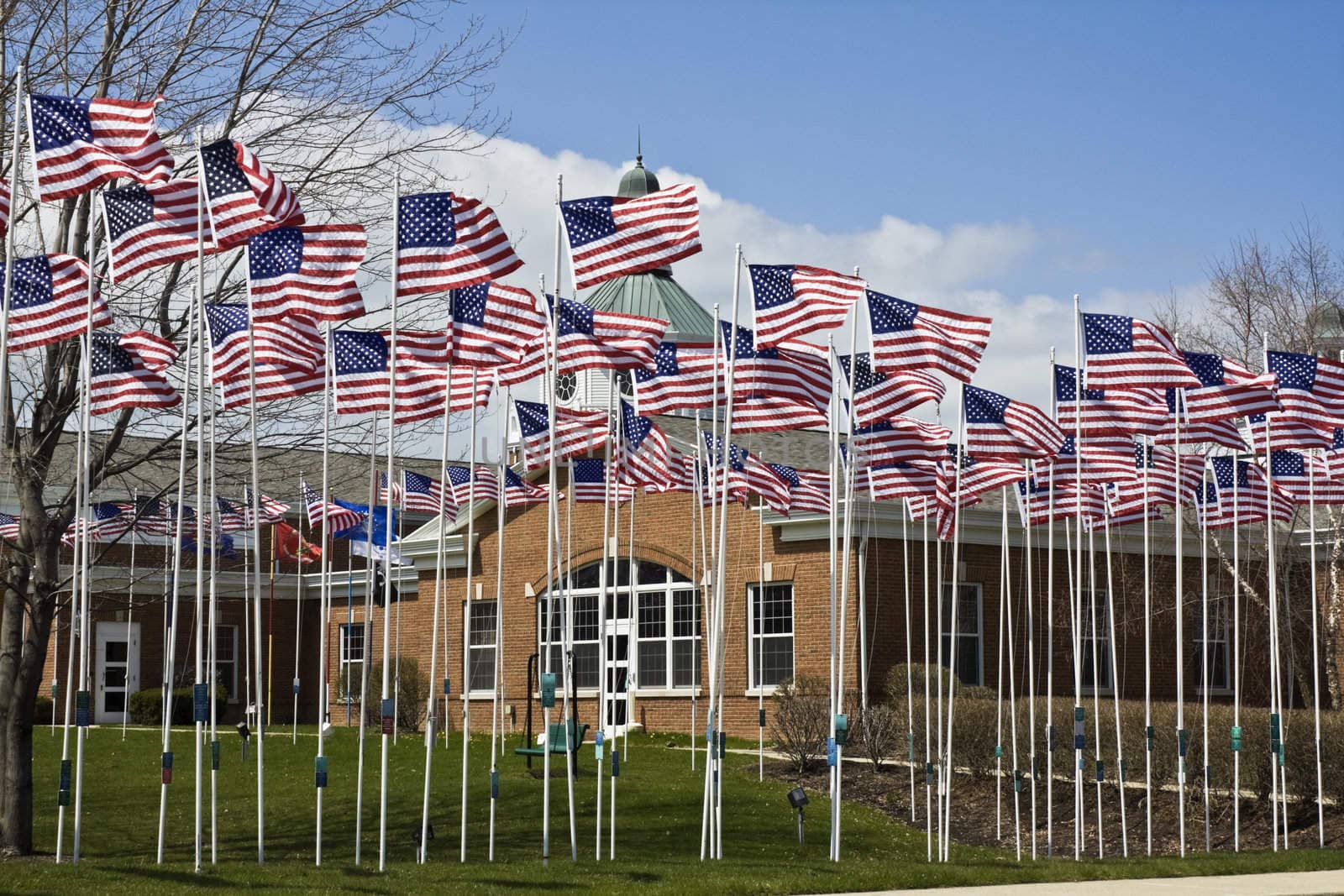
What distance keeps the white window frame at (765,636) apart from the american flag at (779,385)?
1076 cm

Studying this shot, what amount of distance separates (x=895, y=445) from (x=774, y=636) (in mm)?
11765

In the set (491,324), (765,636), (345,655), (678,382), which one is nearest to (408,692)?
(345,655)

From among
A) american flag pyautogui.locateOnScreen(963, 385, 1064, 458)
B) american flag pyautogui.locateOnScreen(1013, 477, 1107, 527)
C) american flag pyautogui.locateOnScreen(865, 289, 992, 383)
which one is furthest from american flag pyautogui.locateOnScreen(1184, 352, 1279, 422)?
american flag pyautogui.locateOnScreen(865, 289, 992, 383)

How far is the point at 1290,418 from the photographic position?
20250 millimetres

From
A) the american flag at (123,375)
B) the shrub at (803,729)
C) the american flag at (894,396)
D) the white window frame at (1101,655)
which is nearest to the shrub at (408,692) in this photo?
the shrub at (803,729)

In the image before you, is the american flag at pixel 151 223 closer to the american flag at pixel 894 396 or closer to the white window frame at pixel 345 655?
the american flag at pixel 894 396

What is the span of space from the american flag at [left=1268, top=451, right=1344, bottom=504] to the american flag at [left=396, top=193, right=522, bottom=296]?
13.2 metres

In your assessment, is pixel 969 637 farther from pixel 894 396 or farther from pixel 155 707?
pixel 155 707

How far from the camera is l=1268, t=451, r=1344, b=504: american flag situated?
23438mm

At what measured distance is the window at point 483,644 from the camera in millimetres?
37281

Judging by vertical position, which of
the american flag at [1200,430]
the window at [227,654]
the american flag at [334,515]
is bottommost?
the window at [227,654]

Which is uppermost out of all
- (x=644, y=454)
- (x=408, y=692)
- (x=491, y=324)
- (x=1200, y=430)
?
(x=491, y=324)

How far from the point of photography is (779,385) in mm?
18219

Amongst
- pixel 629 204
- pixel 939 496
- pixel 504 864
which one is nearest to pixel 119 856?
pixel 504 864
